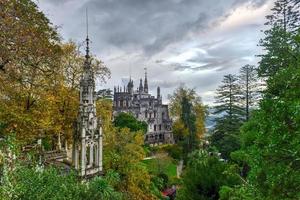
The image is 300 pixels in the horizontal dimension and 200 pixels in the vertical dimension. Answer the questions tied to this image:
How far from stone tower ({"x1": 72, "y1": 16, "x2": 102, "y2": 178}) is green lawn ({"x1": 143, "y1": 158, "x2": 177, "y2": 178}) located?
19.7 meters

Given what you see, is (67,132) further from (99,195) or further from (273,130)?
(273,130)

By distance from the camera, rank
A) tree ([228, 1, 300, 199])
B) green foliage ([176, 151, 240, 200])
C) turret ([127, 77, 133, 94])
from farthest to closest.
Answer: turret ([127, 77, 133, 94]) < green foliage ([176, 151, 240, 200]) < tree ([228, 1, 300, 199])

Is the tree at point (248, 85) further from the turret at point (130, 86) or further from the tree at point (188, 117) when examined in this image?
the turret at point (130, 86)

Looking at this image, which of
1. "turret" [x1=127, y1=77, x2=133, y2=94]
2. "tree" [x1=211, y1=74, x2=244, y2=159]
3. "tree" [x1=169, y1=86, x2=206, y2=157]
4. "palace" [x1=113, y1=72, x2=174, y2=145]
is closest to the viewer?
"tree" [x1=211, y1=74, x2=244, y2=159]

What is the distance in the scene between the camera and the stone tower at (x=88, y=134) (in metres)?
22.3

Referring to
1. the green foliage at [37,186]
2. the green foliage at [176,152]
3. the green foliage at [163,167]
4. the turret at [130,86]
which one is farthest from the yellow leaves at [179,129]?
the green foliage at [37,186]

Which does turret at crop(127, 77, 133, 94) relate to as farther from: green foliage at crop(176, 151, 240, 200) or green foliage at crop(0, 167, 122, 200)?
green foliage at crop(0, 167, 122, 200)

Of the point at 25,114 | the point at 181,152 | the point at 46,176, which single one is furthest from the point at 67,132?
the point at 181,152

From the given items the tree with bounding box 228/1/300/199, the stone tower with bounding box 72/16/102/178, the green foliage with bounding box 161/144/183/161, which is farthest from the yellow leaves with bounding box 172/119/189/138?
the tree with bounding box 228/1/300/199

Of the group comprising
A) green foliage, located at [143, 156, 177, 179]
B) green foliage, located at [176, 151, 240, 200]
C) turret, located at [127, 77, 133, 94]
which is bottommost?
green foliage, located at [143, 156, 177, 179]

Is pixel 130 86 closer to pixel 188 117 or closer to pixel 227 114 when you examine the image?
pixel 188 117

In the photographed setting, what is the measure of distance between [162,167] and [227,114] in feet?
32.6

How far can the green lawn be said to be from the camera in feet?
146

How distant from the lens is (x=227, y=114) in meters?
47.0
